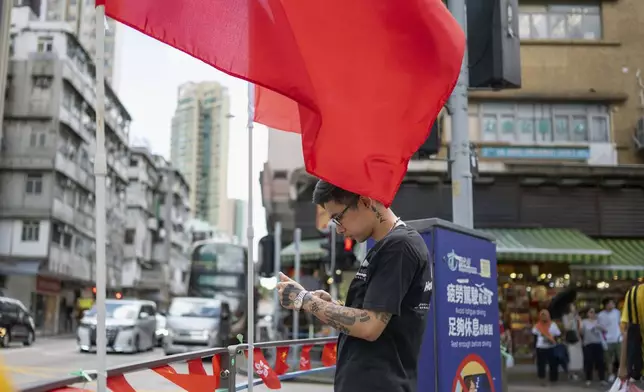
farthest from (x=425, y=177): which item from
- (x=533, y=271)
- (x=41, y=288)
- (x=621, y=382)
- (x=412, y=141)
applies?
(x=41, y=288)

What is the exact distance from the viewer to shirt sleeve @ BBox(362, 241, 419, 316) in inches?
100

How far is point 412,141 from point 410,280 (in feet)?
2.75

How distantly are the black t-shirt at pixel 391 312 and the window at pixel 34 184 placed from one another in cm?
4240

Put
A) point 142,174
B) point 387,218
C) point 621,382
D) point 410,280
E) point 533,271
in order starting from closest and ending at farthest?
point 410,280 < point 387,218 < point 621,382 < point 533,271 < point 142,174

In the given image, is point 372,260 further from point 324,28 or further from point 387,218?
point 324,28

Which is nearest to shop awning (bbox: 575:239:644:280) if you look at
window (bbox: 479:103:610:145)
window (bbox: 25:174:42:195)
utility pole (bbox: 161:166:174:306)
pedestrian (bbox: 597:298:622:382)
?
window (bbox: 479:103:610:145)

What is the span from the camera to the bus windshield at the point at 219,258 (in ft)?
80.3

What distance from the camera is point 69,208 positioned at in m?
44.5

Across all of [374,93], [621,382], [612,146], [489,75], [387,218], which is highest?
[612,146]

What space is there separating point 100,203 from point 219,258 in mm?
22473

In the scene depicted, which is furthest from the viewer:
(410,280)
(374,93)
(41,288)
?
(41,288)

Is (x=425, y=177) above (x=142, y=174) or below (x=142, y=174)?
below

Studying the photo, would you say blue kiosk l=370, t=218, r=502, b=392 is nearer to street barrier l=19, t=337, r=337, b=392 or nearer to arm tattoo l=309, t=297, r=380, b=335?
street barrier l=19, t=337, r=337, b=392

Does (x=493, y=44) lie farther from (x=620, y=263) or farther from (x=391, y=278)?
(x=620, y=263)
